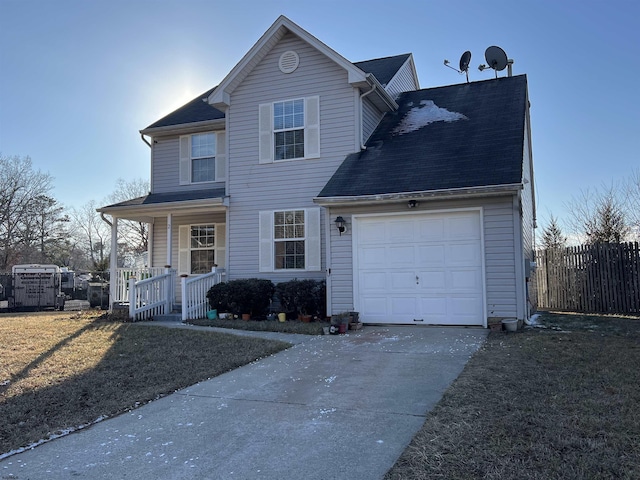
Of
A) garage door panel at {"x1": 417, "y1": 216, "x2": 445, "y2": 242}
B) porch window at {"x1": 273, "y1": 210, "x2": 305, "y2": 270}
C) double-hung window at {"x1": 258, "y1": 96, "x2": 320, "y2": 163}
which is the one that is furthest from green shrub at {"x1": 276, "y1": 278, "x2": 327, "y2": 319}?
double-hung window at {"x1": 258, "y1": 96, "x2": 320, "y2": 163}

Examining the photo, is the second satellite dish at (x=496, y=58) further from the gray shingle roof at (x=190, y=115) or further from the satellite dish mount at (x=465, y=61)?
the gray shingle roof at (x=190, y=115)

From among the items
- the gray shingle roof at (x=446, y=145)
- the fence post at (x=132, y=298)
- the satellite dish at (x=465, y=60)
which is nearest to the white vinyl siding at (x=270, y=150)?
the gray shingle roof at (x=446, y=145)

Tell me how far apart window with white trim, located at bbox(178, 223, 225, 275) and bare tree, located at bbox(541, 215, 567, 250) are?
14.9 metres

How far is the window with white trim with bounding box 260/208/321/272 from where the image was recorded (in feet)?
37.1

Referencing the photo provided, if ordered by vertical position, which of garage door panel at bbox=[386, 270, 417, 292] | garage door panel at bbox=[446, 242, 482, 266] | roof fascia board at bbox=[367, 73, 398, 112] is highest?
roof fascia board at bbox=[367, 73, 398, 112]

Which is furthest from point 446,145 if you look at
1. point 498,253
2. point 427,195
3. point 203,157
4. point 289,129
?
point 203,157

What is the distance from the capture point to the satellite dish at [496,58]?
44.1ft

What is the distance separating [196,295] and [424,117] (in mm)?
7164

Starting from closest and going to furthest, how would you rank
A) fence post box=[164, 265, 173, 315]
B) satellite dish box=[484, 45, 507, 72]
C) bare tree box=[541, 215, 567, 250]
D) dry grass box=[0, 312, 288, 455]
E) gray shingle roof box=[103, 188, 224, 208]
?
dry grass box=[0, 312, 288, 455] < fence post box=[164, 265, 173, 315] < gray shingle roof box=[103, 188, 224, 208] < satellite dish box=[484, 45, 507, 72] < bare tree box=[541, 215, 567, 250]

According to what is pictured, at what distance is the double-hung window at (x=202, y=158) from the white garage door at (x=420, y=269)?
538cm

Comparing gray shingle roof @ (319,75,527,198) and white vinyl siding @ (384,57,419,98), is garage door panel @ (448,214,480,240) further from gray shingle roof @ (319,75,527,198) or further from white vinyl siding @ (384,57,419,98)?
white vinyl siding @ (384,57,419,98)

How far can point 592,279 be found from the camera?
12594mm

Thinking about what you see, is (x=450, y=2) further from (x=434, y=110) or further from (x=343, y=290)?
(x=343, y=290)

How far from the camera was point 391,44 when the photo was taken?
52.2ft
